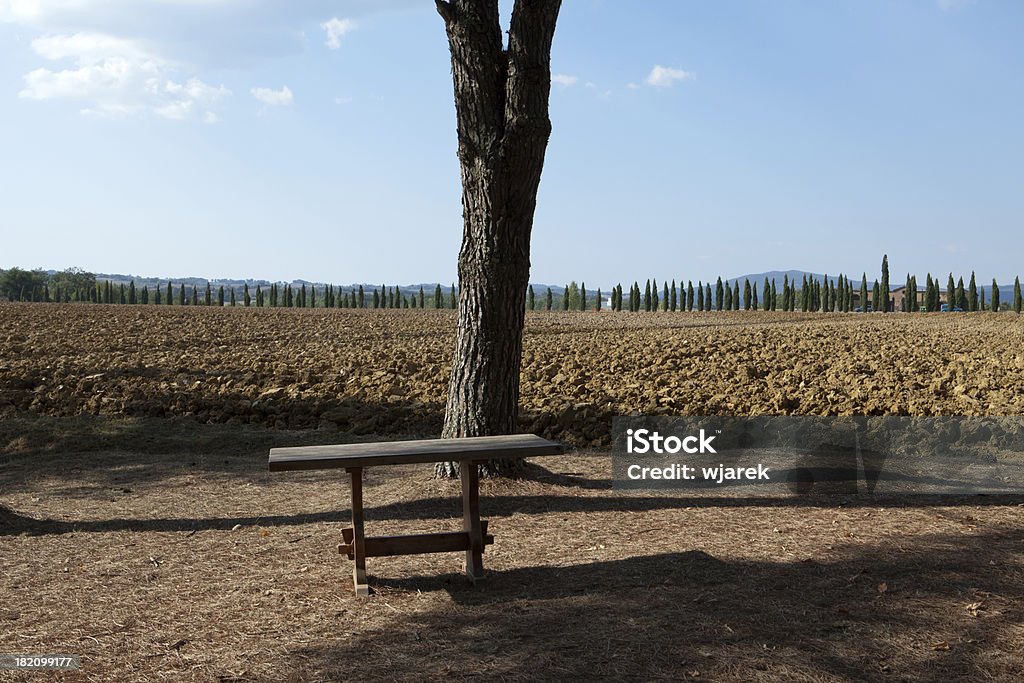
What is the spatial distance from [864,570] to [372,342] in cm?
2443

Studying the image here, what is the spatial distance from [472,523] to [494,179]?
10.9 ft

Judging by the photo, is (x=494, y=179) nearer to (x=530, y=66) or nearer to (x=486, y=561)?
(x=530, y=66)

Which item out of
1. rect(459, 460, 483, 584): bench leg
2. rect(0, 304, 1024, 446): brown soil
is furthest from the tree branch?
rect(0, 304, 1024, 446): brown soil

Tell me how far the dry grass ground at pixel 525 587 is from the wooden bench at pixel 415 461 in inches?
8.1

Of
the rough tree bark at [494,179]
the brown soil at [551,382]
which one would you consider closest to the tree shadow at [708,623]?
the rough tree bark at [494,179]

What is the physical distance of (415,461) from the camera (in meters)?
5.34

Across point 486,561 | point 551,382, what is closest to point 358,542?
point 486,561

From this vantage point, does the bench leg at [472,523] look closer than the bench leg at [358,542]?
No

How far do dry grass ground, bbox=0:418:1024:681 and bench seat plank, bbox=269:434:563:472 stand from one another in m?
0.79

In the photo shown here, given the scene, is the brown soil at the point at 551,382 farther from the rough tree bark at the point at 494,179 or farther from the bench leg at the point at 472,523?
the bench leg at the point at 472,523

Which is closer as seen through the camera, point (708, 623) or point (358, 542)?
point (708, 623)

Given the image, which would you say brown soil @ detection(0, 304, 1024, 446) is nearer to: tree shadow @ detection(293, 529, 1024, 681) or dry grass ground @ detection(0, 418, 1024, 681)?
dry grass ground @ detection(0, 418, 1024, 681)

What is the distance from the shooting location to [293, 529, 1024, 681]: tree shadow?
4199 mm

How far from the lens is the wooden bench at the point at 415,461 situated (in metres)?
5.22
